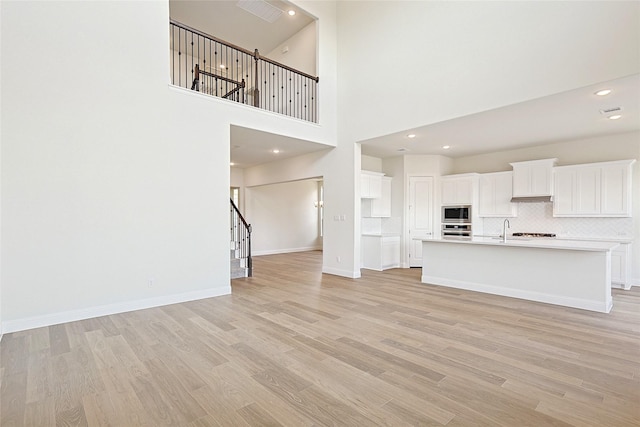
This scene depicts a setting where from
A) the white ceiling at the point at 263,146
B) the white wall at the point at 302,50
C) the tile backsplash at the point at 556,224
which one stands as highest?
the white wall at the point at 302,50

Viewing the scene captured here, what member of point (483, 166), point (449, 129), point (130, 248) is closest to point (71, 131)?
point (130, 248)

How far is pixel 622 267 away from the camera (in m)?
5.39

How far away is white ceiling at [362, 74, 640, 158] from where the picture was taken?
3967 mm

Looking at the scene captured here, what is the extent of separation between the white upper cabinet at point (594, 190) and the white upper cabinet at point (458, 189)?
1560mm

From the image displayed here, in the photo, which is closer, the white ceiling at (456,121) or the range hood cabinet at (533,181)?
the white ceiling at (456,121)

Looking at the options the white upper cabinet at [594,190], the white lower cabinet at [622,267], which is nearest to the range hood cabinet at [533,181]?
the white upper cabinet at [594,190]

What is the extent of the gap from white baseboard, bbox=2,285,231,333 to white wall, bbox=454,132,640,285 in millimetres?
6726

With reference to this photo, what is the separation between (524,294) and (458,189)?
324 cm

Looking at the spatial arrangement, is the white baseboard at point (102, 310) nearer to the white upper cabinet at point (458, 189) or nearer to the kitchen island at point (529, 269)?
the kitchen island at point (529, 269)

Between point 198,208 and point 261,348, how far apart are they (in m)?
2.66

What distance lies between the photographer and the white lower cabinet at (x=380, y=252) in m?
7.27

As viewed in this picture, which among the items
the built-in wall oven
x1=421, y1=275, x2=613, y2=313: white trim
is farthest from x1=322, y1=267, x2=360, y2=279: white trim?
the built-in wall oven

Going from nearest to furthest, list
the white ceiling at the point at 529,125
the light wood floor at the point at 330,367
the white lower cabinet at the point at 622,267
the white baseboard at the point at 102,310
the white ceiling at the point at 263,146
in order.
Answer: the light wood floor at the point at 330,367
the white baseboard at the point at 102,310
the white ceiling at the point at 529,125
the white lower cabinet at the point at 622,267
the white ceiling at the point at 263,146

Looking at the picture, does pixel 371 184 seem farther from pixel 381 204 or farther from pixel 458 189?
pixel 458 189
